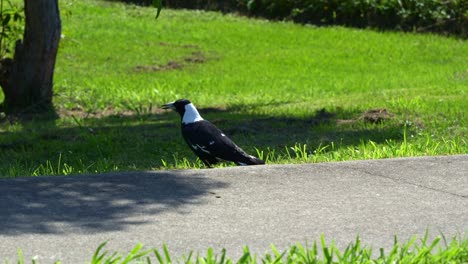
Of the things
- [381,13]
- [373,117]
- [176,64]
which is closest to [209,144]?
[373,117]

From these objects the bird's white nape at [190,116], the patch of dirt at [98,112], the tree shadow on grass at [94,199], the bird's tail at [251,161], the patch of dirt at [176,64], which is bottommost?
the patch of dirt at [98,112]

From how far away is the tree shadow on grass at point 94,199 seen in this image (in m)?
5.32

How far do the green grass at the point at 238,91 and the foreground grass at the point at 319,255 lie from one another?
2326mm

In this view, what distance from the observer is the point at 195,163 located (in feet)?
27.2

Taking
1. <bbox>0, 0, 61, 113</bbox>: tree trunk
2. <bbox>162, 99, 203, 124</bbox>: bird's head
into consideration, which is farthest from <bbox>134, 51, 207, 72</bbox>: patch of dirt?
<bbox>162, 99, 203, 124</bbox>: bird's head

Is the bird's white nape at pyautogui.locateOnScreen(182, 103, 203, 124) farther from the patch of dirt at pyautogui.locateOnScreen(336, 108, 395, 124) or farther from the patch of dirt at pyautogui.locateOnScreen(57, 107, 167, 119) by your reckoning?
the patch of dirt at pyautogui.locateOnScreen(57, 107, 167, 119)

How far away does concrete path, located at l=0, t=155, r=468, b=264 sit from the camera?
5.12 m

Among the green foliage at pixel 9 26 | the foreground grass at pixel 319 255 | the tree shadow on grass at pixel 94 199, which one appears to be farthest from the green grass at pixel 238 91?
the foreground grass at pixel 319 255

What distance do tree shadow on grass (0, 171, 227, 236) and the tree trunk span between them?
626cm

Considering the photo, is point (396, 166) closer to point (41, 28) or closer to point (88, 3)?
point (41, 28)

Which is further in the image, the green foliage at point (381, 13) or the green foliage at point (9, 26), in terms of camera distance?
the green foliage at point (381, 13)

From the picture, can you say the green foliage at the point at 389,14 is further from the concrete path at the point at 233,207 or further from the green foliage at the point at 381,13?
the concrete path at the point at 233,207

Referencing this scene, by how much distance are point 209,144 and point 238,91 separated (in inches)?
253

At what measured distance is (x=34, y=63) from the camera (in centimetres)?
1243
